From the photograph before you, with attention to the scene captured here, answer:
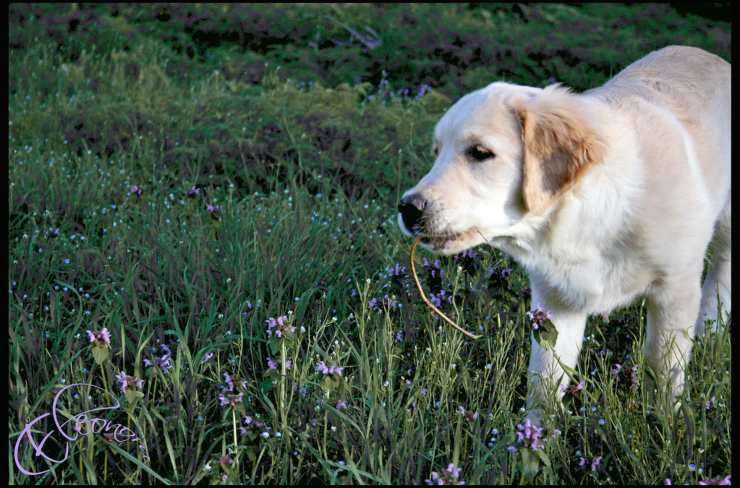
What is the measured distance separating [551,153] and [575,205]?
0.22 meters

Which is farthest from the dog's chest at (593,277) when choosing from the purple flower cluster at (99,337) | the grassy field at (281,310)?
the purple flower cluster at (99,337)

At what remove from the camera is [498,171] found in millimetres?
2871

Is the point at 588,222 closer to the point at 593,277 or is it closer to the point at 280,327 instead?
the point at 593,277

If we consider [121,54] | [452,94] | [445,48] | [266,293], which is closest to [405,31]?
[445,48]

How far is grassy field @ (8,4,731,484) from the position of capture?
2432 millimetres

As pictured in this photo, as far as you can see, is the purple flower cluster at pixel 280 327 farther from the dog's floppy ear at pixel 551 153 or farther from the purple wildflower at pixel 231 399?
the dog's floppy ear at pixel 551 153

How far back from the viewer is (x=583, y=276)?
3023mm

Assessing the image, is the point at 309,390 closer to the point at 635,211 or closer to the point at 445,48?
the point at 635,211

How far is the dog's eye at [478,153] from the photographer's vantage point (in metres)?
2.88

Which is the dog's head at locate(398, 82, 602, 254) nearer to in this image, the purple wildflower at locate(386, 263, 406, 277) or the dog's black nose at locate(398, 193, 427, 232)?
the dog's black nose at locate(398, 193, 427, 232)

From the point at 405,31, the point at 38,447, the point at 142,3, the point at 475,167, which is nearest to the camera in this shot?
the point at 38,447

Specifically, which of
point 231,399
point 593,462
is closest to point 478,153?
point 593,462

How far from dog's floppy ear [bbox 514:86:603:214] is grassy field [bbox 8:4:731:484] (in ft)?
1.85

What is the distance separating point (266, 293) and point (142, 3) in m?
7.45
